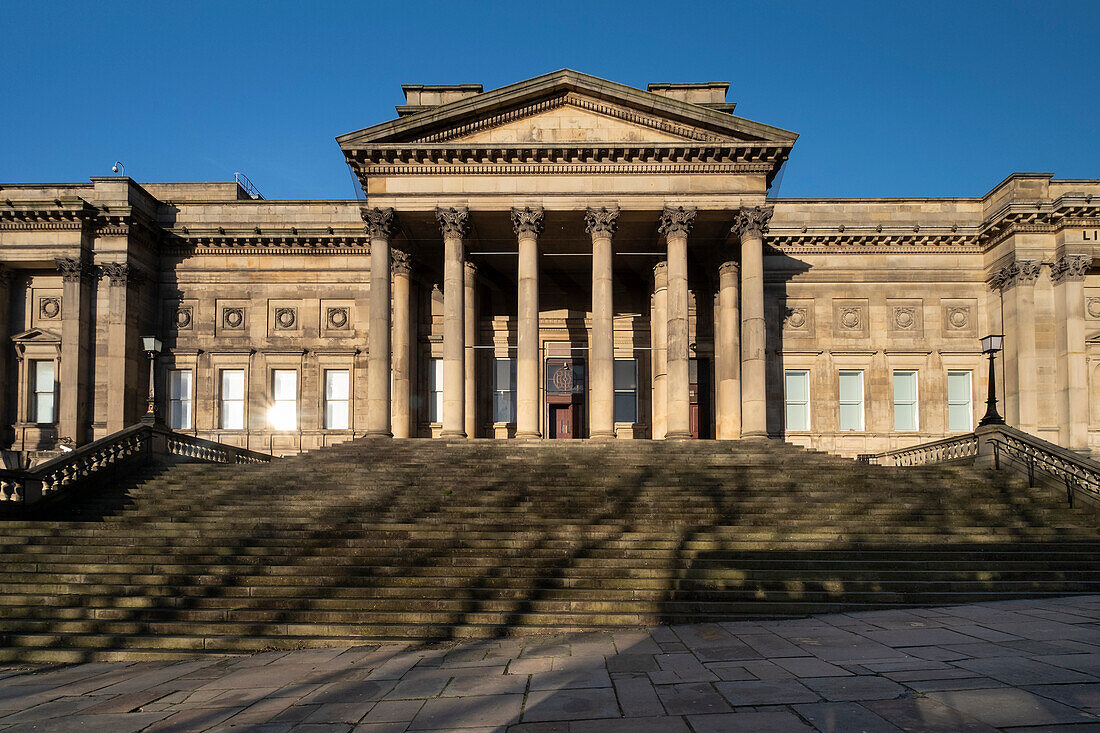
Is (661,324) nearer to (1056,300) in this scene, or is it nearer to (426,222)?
(426,222)

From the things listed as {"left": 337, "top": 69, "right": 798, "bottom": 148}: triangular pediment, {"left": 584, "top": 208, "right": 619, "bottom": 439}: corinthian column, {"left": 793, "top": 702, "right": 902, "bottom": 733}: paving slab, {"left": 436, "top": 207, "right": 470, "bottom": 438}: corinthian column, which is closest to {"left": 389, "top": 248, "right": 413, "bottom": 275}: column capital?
{"left": 436, "top": 207, "right": 470, "bottom": 438}: corinthian column

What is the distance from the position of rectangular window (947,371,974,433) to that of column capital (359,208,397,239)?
914 inches

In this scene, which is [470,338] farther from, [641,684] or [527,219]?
[641,684]

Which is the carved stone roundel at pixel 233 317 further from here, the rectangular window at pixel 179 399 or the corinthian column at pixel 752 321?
the corinthian column at pixel 752 321

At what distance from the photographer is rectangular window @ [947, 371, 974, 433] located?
103 ft

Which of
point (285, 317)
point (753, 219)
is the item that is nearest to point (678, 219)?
point (753, 219)

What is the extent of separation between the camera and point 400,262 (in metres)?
28.4

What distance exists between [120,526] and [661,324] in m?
18.5

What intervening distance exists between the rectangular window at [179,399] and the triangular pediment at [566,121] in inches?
523

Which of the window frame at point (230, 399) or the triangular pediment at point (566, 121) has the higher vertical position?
the triangular pediment at point (566, 121)

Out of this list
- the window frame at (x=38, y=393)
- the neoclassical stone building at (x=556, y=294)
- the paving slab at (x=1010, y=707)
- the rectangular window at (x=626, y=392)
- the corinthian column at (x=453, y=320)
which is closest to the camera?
the paving slab at (x=1010, y=707)

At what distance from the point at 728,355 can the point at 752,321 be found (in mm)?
1880

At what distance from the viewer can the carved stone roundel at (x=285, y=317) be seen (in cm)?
3212

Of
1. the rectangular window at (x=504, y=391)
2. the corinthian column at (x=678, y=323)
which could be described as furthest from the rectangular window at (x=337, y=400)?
the corinthian column at (x=678, y=323)
